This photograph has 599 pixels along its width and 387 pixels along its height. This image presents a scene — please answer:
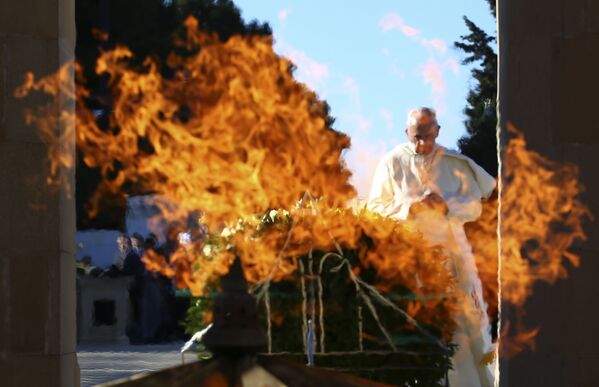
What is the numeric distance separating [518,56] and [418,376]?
267 cm

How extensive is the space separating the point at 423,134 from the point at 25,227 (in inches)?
216

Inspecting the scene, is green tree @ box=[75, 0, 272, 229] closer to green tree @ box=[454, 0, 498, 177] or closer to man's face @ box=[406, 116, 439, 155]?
green tree @ box=[454, 0, 498, 177]

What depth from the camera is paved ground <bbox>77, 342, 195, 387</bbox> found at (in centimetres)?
1923

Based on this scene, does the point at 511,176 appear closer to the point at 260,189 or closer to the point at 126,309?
the point at 260,189

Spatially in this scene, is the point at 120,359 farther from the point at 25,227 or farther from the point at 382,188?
the point at 25,227

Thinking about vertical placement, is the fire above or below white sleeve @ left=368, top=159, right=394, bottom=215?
below

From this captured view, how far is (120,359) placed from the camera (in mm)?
23000

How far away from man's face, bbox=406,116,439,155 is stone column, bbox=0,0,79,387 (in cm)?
523

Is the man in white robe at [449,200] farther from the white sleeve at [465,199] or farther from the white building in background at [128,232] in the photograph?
the white building in background at [128,232]

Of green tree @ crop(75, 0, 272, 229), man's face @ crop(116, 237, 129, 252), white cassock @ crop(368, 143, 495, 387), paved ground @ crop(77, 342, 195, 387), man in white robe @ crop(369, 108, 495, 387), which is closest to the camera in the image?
man in white robe @ crop(369, 108, 495, 387)

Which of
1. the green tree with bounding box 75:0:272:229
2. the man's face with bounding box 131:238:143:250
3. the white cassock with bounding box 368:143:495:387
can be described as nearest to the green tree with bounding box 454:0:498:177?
the green tree with bounding box 75:0:272:229

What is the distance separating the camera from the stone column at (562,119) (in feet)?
31.0

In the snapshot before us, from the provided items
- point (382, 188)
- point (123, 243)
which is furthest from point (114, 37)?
point (382, 188)

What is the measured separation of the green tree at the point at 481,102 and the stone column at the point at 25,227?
37552mm
